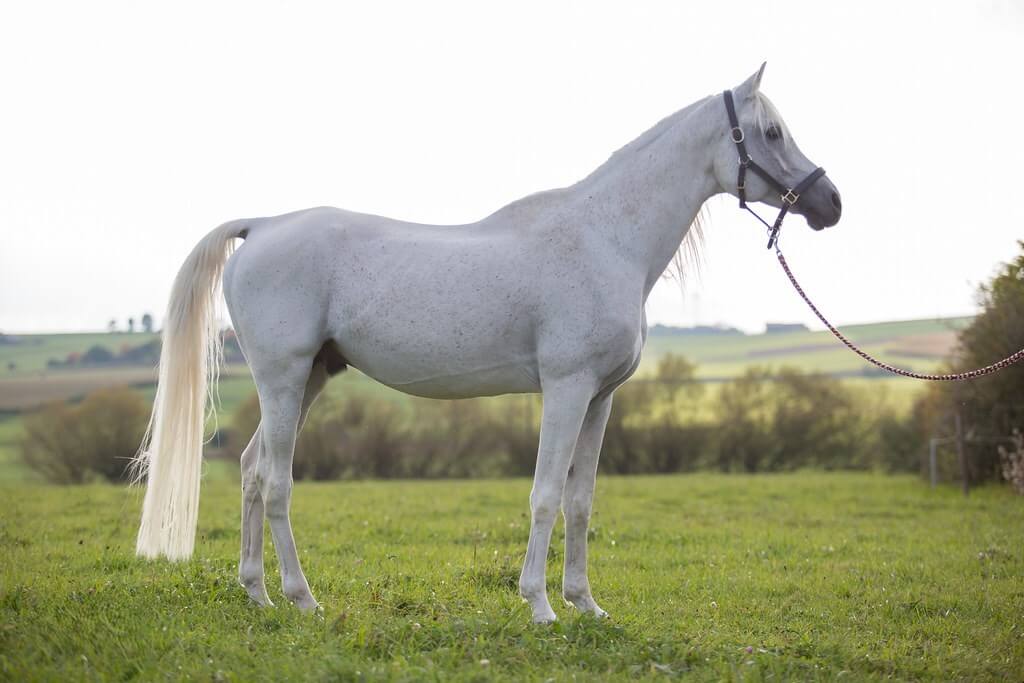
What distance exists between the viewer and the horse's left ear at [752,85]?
16.5 feet

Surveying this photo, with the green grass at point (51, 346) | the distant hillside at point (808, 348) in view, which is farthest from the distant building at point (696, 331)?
the green grass at point (51, 346)

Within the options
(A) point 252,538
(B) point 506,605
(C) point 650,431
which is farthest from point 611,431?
(A) point 252,538

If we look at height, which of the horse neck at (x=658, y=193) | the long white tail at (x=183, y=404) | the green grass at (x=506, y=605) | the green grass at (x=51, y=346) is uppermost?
the green grass at (x=51, y=346)

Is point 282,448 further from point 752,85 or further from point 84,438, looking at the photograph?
point 84,438

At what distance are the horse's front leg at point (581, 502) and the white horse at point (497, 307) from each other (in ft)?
0.04

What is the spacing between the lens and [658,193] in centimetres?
514

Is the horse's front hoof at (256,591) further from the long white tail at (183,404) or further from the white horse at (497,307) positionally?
the long white tail at (183,404)

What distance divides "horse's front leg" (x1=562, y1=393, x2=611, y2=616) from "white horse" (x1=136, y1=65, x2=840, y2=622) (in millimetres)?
12

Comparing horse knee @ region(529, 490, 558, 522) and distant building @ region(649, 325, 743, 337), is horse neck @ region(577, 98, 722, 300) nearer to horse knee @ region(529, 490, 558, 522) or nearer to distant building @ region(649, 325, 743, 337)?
horse knee @ region(529, 490, 558, 522)

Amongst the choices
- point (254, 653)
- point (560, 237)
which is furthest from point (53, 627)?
point (560, 237)

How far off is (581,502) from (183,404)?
261 centimetres

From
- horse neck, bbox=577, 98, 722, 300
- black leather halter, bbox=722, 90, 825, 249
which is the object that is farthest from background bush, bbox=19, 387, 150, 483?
black leather halter, bbox=722, 90, 825, 249

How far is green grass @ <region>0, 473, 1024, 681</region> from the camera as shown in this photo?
162 inches

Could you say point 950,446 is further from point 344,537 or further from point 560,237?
point 560,237
